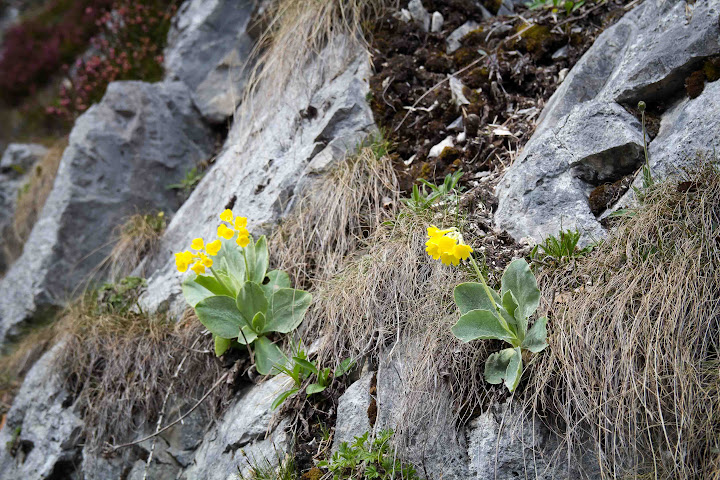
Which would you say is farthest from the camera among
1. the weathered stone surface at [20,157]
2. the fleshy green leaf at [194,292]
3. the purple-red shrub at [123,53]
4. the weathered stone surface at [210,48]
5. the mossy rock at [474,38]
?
the weathered stone surface at [20,157]

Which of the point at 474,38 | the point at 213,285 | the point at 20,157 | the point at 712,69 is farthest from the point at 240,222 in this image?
the point at 20,157

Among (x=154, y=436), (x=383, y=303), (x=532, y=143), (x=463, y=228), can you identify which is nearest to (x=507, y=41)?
(x=532, y=143)

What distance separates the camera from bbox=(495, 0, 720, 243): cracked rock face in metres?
2.63

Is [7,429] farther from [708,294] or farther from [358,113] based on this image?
[708,294]

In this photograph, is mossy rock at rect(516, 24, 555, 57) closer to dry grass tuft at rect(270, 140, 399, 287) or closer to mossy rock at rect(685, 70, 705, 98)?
mossy rock at rect(685, 70, 705, 98)

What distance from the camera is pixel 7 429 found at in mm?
3932

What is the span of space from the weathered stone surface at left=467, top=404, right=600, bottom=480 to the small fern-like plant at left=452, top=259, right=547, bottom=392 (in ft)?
0.49

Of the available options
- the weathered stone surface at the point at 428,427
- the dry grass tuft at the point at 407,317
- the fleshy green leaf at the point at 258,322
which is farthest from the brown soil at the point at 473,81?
the weathered stone surface at the point at 428,427

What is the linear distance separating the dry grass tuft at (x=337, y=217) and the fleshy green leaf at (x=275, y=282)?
70 millimetres

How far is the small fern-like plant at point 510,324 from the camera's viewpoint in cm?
219

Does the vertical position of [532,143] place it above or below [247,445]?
above

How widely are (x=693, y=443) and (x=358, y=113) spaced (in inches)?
107

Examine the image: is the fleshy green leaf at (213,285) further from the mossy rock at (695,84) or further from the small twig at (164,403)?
the mossy rock at (695,84)

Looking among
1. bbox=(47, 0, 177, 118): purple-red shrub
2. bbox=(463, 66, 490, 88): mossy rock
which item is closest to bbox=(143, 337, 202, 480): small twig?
bbox=(463, 66, 490, 88): mossy rock
